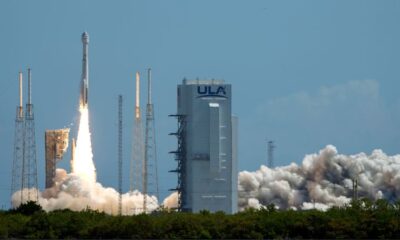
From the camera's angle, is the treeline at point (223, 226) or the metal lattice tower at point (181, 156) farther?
the metal lattice tower at point (181, 156)

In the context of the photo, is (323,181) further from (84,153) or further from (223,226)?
(223,226)

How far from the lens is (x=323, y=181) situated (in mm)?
91062

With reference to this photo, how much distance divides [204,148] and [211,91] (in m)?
3.57

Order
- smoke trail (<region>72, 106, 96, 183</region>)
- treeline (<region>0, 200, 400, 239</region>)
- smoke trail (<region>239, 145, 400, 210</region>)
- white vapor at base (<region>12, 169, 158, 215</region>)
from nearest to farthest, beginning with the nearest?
1. treeline (<region>0, 200, 400, 239</region>)
2. smoke trail (<region>72, 106, 96, 183</region>)
3. white vapor at base (<region>12, 169, 158, 215</region>)
4. smoke trail (<region>239, 145, 400, 210</region>)

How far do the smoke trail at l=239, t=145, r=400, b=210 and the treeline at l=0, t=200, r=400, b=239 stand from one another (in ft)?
181

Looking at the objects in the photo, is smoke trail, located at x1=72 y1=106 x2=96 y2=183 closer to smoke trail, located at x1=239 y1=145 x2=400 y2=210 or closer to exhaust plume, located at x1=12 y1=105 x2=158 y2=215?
exhaust plume, located at x1=12 y1=105 x2=158 y2=215

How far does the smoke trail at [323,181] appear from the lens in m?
89.0

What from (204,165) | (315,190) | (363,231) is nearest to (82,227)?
(363,231)

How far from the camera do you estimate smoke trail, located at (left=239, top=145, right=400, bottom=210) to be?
89000mm

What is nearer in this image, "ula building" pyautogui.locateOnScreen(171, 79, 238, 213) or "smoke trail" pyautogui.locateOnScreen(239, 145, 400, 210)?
"ula building" pyautogui.locateOnScreen(171, 79, 238, 213)

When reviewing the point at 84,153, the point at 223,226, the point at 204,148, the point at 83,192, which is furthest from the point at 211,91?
the point at 223,226

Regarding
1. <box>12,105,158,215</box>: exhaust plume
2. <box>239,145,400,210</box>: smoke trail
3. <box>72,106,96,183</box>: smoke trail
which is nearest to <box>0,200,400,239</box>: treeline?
<box>12,105,158,215</box>: exhaust plume

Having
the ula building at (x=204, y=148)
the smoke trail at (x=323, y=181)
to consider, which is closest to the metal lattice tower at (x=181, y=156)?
the ula building at (x=204, y=148)

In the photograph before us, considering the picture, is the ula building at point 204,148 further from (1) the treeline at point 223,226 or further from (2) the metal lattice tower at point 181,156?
(1) the treeline at point 223,226
